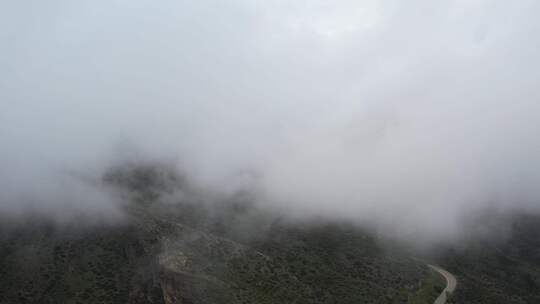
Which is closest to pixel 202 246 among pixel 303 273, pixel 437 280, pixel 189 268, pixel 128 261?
pixel 189 268

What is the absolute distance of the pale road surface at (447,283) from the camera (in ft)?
547

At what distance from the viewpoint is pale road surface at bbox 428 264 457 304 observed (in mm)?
166788

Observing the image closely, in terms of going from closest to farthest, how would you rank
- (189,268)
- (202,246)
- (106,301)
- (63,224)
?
1. (106,301)
2. (189,268)
3. (202,246)
4. (63,224)

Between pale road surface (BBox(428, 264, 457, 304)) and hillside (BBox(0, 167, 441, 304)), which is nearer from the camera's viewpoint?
hillside (BBox(0, 167, 441, 304))

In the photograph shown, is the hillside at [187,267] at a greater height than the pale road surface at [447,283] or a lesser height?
greater

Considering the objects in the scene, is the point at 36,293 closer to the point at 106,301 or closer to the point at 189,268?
the point at 106,301

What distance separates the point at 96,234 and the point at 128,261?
25.2 m

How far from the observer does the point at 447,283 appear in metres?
181

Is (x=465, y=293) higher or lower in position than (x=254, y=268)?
lower

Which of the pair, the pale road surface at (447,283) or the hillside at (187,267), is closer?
the hillside at (187,267)

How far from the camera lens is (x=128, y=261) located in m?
170

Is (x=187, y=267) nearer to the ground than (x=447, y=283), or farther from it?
farther from it

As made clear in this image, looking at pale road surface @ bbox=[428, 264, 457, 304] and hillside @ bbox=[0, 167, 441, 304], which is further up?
hillside @ bbox=[0, 167, 441, 304]

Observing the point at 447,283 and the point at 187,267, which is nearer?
the point at 187,267
